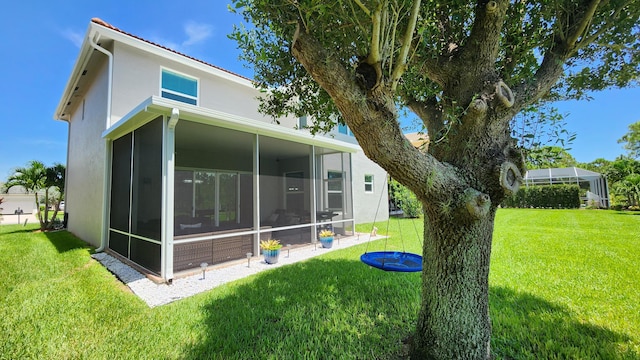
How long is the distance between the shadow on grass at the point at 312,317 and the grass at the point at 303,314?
0.7 inches

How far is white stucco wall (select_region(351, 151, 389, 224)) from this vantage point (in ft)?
48.6

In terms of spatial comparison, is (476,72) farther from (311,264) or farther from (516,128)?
(311,264)

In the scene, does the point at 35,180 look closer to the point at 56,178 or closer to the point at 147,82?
the point at 56,178

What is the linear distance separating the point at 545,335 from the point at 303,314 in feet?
10.1

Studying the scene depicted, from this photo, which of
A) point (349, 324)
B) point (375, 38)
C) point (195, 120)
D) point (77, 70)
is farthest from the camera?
point (77, 70)

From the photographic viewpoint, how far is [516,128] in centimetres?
291

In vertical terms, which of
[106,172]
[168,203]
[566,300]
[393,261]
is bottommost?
A: [566,300]

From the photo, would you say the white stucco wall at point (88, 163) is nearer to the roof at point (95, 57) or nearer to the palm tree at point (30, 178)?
the roof at point (95, 57)

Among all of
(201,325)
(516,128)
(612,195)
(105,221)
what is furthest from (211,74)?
(612,195)

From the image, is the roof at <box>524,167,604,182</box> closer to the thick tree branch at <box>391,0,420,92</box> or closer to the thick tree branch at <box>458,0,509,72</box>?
the thick tree branch at <box>458,0,509,72</box>

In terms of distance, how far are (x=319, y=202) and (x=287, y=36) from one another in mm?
6745

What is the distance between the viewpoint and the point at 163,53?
28.6 ft

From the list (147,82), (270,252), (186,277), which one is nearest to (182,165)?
(186,277)

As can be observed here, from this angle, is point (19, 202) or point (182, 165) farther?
point (19, 202)
